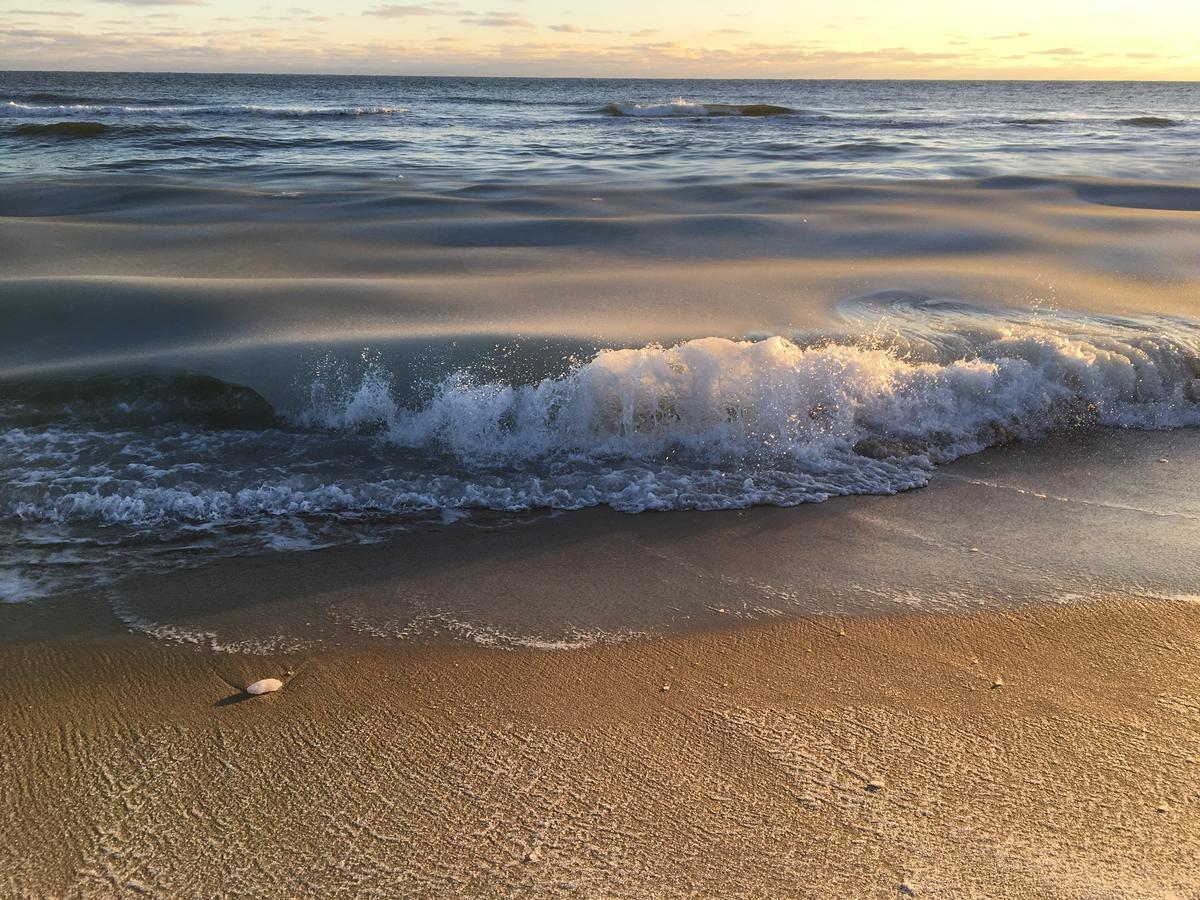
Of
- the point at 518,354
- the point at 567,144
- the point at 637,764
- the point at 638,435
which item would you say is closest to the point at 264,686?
the point at 637,764

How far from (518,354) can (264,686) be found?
116 inches

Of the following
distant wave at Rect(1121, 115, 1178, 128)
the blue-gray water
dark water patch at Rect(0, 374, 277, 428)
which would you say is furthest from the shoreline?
distant wave at Rect(1121, 115, 1178, 128)

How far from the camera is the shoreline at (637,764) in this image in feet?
7.33

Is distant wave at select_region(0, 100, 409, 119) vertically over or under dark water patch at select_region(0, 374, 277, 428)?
over

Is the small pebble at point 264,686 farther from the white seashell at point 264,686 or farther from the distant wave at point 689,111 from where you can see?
the distant wave at point 689,111

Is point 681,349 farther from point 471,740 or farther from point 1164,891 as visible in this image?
point 1164,891

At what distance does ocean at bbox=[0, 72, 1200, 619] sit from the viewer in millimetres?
4410

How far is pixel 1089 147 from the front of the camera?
67.4 feet

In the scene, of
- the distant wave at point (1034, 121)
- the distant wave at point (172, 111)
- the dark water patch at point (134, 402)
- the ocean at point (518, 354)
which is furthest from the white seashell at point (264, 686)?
the distant wave at point (1034, 121)

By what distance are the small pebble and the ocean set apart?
1027mm

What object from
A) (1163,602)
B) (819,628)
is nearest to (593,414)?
(819,628)

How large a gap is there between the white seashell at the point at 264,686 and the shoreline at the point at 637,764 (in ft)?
0.20

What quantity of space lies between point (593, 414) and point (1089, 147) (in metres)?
19.7

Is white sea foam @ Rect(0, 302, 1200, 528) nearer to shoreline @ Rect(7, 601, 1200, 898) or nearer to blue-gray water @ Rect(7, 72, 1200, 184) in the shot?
shoreline @ Rect(7, 601, 1200, 898)
